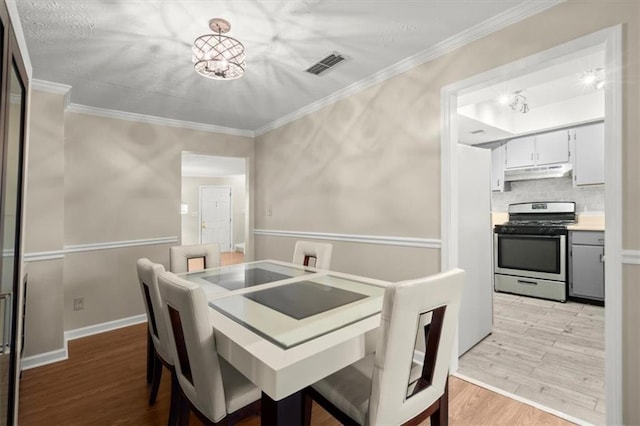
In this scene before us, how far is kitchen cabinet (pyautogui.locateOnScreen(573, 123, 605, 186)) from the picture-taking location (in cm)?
387

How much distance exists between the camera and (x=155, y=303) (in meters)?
1.67

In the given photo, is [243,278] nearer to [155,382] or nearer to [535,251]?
[155,382]

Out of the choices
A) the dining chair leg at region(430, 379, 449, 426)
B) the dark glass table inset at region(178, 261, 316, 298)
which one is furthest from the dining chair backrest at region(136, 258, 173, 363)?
the dining chair leg at region(430, 379, 449, 426)

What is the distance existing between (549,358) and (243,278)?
257 cm

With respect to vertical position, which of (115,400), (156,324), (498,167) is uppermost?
(498,167)

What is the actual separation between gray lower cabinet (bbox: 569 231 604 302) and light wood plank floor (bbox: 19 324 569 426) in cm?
280

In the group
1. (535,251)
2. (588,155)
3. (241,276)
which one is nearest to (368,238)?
(241,276)

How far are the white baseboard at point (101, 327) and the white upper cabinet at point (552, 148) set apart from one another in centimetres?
564

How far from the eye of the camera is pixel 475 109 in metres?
3.72

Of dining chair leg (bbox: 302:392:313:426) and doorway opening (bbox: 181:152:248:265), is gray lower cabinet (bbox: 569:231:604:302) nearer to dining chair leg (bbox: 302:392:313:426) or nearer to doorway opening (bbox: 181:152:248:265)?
dining chair leg (bbox: 302:392:313:426)

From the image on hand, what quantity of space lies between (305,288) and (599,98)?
15.0 feet

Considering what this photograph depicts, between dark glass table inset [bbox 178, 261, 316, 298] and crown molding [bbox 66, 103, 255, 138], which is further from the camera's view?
crown molding [bbox 66, 103, 255, 138]

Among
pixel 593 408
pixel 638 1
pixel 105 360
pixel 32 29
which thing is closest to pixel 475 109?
pixel 638 1

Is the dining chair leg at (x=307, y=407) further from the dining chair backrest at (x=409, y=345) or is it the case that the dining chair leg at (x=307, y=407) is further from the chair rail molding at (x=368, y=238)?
the chair rail molding at (x=368, y=238)
